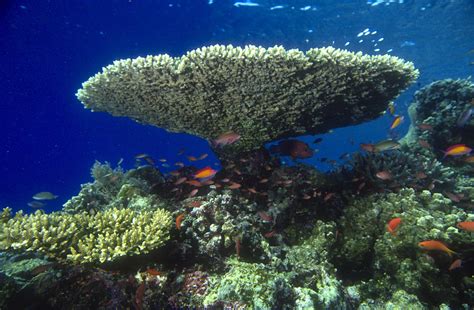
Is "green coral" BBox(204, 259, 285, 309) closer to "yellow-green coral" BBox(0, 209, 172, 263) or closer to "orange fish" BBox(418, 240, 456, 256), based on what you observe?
"yellow-green coral" BBox(0, 209, 172, 263)

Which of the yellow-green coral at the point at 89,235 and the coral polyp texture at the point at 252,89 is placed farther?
Answer: the coral polyp texture at the point at 252,89

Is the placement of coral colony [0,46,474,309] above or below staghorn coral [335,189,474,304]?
above

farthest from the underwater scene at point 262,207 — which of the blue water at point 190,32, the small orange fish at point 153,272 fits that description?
the blue water at point 190,32

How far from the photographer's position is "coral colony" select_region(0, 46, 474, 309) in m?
4.11

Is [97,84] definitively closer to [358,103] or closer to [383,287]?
[358,103]

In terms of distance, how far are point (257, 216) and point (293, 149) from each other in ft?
6.56

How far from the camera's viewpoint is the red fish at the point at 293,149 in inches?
256

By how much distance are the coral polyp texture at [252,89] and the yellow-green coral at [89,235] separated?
2598 mm

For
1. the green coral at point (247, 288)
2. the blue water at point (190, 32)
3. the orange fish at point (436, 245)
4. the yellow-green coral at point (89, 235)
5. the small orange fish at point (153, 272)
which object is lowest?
the orange fish at point (436, 245)

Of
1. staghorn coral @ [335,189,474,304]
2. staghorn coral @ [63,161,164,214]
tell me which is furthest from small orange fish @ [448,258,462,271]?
staghorn coral @ [63,161,164,214]

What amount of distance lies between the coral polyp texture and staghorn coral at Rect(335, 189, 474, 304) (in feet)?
7.58

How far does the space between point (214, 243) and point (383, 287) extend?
2876mm

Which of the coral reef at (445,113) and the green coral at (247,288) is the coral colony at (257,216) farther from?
the coral reef at (445,113)

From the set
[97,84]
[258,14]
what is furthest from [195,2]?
[97,84]
